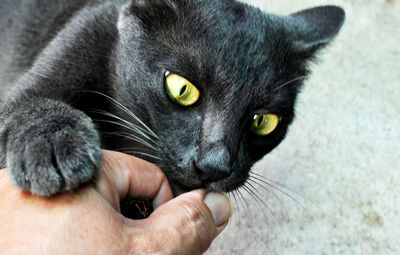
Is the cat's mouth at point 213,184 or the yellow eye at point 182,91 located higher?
the yellow eye at point 182,91

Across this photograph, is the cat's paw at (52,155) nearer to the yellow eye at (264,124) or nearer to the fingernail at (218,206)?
the fingernail at (218,206)

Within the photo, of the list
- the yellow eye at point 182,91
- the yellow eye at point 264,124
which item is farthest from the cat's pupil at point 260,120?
the yellow eye at point 182,91

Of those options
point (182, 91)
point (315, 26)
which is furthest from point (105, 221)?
point (315, 26)

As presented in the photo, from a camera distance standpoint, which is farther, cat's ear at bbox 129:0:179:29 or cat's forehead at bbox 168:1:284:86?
cat's ear at bbox 129:0:179:29

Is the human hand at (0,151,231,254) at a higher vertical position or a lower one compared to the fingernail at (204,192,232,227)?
higher

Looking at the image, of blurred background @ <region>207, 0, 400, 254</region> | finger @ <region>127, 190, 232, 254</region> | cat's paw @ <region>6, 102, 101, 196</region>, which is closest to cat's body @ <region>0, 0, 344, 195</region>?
cat's paw @ <region>6, 102, 101, 196</region>

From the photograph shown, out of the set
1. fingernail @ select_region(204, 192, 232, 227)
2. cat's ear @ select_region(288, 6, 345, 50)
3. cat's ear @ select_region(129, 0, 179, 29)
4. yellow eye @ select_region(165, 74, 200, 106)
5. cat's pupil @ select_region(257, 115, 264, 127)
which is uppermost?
cat's ear @ select_region(129, 0, 179, 29)

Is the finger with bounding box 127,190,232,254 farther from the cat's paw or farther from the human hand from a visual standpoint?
the cat's paw
